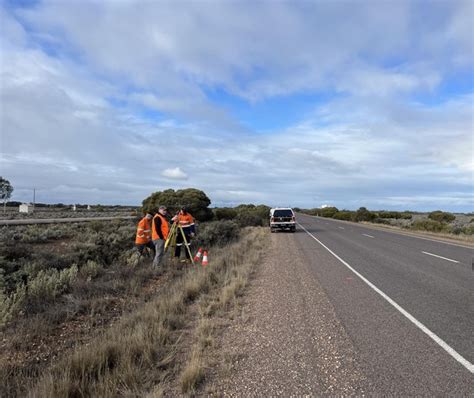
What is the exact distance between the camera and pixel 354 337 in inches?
187

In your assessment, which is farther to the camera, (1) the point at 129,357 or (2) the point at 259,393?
(1) the point at 129,357

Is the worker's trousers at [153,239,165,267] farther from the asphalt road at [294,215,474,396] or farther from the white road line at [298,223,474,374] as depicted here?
the white road line at [298,223,474,374]

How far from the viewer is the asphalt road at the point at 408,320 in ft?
11.8

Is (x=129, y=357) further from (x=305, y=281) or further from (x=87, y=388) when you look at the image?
(x=305, y=281)

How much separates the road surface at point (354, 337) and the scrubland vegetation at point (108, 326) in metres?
0.63

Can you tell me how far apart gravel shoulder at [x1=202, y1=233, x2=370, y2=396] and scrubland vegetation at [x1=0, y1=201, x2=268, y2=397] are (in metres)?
0.35

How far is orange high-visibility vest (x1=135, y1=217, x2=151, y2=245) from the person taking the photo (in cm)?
1149

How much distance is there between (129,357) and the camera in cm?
408

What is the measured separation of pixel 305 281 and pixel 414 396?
5343 mm

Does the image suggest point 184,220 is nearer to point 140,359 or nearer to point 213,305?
point 213,305

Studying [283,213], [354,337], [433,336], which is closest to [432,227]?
[283,213]

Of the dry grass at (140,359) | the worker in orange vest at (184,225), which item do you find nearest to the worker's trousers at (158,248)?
the worker in orange vest at (184,225)

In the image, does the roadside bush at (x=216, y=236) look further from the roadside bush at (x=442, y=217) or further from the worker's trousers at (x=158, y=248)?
the roadside bush at (x=442, y=217)

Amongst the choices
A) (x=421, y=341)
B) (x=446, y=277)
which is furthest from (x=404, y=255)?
(x=421, y=341)
